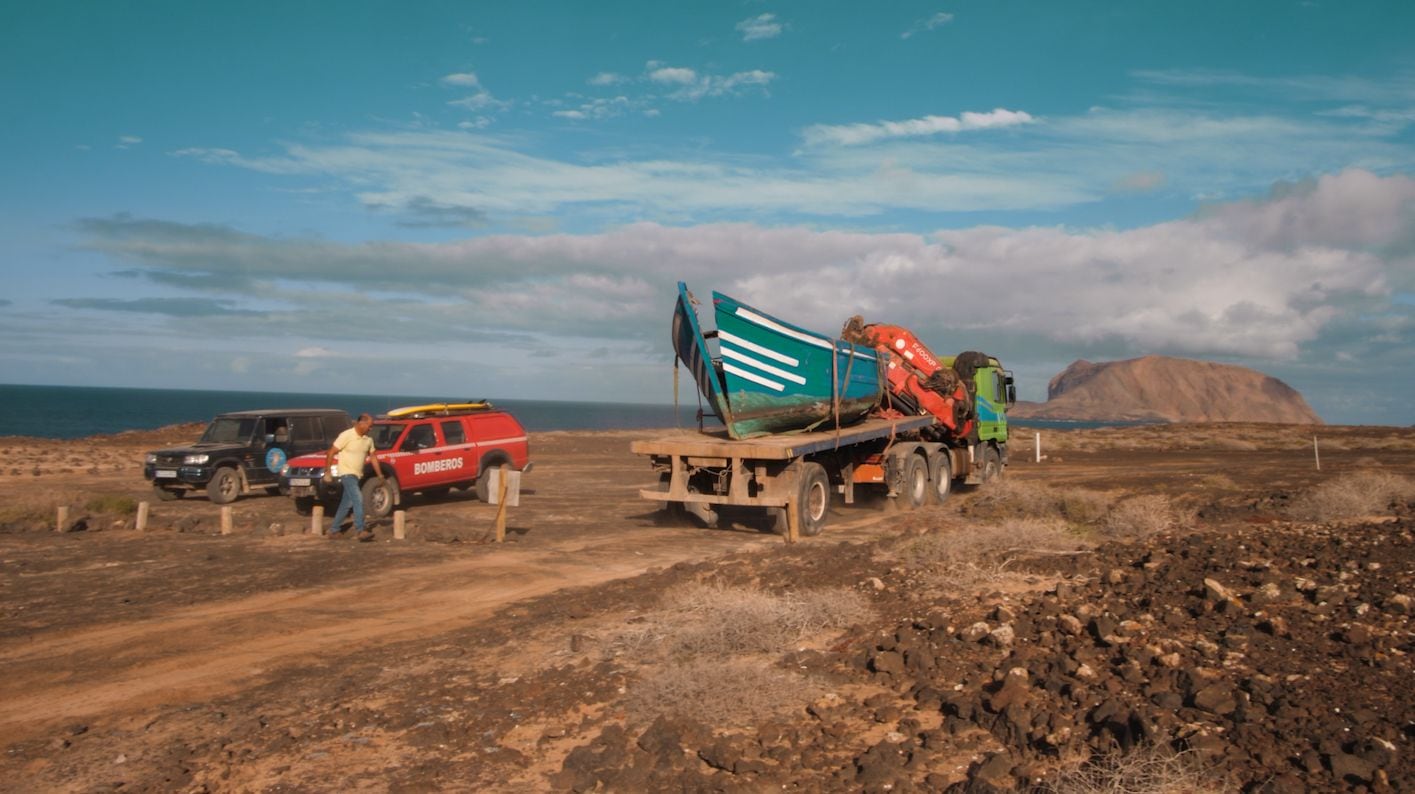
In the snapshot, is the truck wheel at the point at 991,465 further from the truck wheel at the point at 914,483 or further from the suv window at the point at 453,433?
the suv window at the point at 453,433

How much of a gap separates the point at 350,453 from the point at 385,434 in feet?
11.9

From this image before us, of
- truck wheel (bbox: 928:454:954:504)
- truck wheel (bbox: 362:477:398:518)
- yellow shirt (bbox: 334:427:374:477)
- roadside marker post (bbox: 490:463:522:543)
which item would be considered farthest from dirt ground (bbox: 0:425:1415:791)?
truck wheel (bbox: 928:454:954:504)

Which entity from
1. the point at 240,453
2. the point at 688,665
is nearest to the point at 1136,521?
the point at 688,665

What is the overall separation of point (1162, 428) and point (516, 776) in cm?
6047

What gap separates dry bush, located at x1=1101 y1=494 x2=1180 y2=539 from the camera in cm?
1269

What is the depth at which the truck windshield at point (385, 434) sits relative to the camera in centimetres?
1801

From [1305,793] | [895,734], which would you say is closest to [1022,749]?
[895,734]

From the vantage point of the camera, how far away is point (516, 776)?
533 centimetres

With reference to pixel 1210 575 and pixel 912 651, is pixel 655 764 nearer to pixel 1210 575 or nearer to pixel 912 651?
pixel 912 651

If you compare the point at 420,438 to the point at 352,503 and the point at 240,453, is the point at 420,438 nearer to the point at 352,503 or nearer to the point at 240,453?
the point at 352,503

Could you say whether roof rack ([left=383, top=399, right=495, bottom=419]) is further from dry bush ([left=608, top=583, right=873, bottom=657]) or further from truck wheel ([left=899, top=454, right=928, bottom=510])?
dry bush ([left=608, top=583, right=873, bottom=657])

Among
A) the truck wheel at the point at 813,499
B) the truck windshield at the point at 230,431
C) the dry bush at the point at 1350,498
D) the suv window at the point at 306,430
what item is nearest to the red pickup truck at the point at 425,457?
the suv window at the point at 306,430

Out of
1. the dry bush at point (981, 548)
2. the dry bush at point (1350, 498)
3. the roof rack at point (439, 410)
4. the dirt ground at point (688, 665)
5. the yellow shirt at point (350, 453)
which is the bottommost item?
the dirt ground at point (688, 665)

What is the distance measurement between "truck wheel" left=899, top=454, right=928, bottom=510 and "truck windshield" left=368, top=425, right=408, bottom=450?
9.46 m
